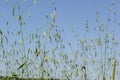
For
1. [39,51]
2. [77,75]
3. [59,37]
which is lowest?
[77,75]

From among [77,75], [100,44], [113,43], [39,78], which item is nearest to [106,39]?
[100,44]

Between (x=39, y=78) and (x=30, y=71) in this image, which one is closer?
(x=39, y=78)

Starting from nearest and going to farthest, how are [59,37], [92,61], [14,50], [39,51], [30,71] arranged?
[39,51] < [30,71] < [14,50] < [59,37] < [92,61]

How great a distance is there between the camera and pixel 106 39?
3.05 m

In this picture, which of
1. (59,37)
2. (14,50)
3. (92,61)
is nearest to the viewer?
(14,50)

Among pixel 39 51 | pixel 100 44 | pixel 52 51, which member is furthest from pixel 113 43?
pixel 39 51

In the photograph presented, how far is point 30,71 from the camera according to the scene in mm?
2775

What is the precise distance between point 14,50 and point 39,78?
65cm

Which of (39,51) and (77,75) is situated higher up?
(39,51)

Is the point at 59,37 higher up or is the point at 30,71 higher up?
the point at 59,37

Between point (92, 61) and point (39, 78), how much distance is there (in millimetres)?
1178

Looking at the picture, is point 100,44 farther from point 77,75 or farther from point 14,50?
point 14,50

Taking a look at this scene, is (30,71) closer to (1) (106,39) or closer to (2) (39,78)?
(2) (39,78)

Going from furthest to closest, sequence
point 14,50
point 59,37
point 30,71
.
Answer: point 59,37 < point 14,50 < point 30,71
